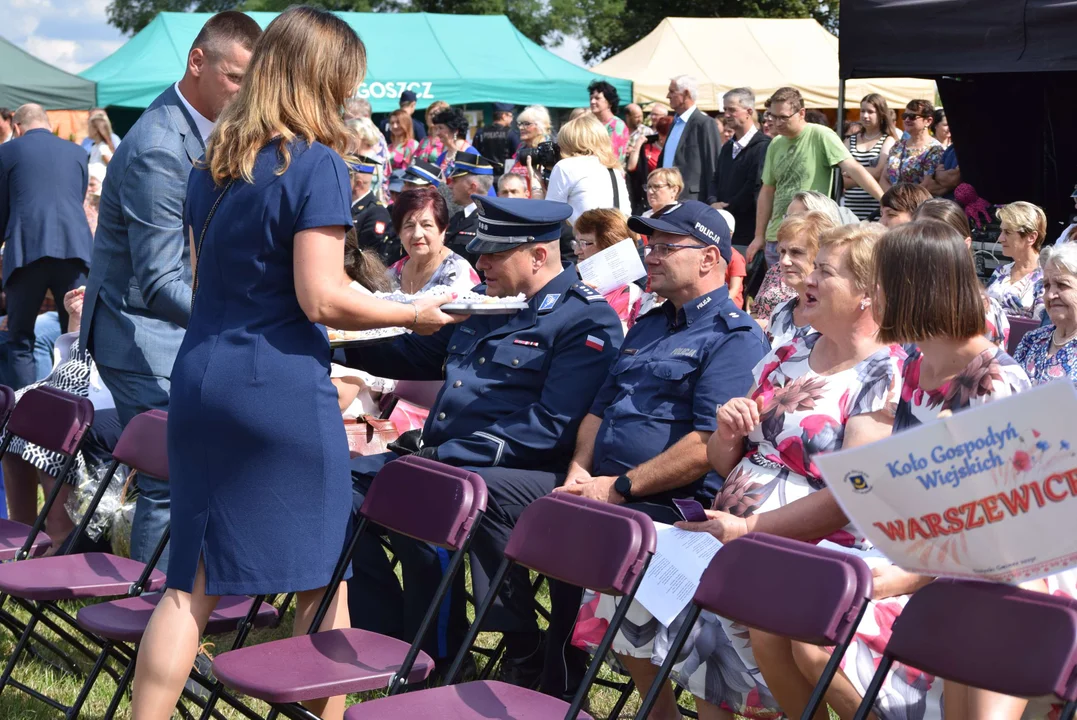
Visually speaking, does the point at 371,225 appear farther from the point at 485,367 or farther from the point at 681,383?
the point at 681,383

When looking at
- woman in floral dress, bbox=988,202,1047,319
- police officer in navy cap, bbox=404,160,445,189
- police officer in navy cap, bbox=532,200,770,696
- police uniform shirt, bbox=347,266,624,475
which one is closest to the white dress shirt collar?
police uniform shirt, bbox=347,266,624,475

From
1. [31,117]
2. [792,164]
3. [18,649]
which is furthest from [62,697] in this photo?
[792,164]

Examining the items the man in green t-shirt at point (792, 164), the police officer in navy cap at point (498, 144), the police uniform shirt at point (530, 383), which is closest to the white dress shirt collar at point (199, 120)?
the police uniform shirt at point (530, 383)

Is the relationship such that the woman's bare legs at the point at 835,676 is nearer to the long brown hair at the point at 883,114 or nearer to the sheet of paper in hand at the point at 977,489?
the sheet of paper in hand at the point at 977,489

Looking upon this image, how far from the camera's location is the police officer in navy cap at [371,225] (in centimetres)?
724

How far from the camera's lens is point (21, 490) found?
484 centimetres

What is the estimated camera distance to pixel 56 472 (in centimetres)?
470

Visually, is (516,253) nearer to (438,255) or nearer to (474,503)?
(474,503)

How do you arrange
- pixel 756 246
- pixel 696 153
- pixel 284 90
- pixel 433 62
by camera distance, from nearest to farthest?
pixel 284 90, pixel 756 246, pixel 696 153, pixel 433 62

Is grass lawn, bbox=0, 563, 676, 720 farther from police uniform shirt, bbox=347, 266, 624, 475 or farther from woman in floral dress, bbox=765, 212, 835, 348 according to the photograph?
woman in floral dress, bbox=765, 212, 835, 348

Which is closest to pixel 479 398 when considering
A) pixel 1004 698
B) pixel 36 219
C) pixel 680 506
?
pixel 680 506

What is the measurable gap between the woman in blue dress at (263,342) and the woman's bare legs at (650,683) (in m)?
0.88

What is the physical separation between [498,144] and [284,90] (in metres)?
8.95

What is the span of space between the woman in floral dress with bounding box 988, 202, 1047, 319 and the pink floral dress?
2.85 meters
